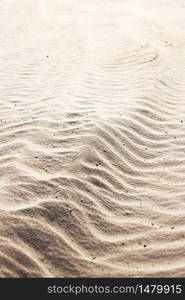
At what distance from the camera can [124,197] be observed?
3723 mm

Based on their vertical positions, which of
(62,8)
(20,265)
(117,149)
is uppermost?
(62,8)

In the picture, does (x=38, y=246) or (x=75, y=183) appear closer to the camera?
(x=38, y=246)

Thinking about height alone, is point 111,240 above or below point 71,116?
below

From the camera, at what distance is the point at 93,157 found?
4.06 meters

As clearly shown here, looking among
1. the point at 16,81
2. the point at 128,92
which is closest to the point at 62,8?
the point at 16,81

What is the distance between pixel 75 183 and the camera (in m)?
3.72

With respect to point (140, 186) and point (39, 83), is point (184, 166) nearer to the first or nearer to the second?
point (140, 186)

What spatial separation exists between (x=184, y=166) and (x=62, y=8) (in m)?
6.78

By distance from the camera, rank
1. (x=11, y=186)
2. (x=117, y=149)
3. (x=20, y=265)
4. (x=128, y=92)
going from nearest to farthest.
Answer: (x=20, y=265) < (x=11, y=186) < (x=117, y=149) < (x=128, y=92)

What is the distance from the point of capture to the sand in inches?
125

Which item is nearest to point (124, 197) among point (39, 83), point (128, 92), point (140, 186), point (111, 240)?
point (140, 186)

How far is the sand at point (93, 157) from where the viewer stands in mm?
3180

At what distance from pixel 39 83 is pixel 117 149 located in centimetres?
208

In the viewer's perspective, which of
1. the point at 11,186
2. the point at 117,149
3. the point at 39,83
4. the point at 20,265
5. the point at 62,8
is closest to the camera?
the point at 20,265
